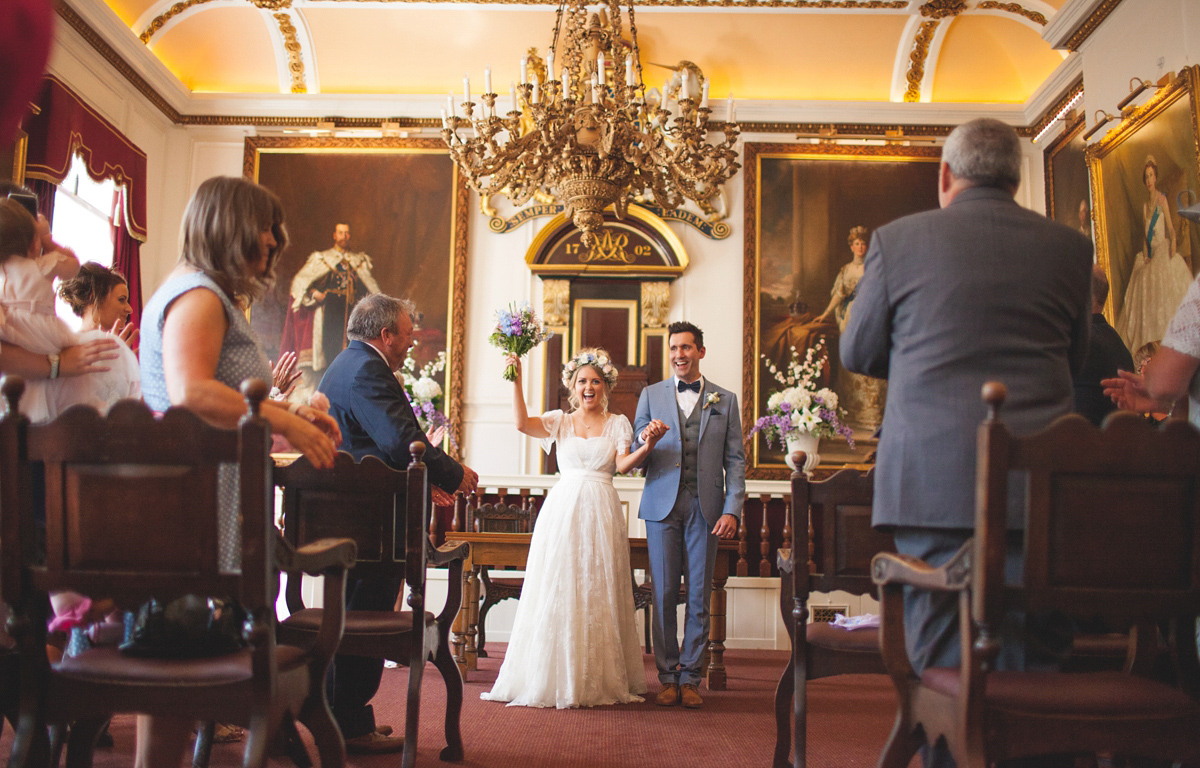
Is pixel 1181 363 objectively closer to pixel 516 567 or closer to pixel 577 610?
pixel 577 610

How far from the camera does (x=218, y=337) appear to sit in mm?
1939

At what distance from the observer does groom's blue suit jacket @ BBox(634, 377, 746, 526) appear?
4793mm

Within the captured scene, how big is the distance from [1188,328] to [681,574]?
2938 mm

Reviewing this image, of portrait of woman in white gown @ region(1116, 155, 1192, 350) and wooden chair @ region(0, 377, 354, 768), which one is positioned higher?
portrait of woman in white gown @ region(1116, 155, 1192, 350)

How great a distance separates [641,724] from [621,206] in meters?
2.94

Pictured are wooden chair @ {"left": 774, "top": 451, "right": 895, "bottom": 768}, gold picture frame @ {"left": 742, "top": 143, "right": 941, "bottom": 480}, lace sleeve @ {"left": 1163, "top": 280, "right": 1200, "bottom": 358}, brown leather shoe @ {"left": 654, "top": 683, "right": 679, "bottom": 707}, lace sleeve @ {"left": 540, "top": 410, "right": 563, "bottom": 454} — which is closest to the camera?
lace sleeve @ {"left": 1163, "top": 280, "right": 1200, "bottom": 358}

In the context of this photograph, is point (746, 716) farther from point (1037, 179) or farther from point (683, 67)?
point (1037, 179)

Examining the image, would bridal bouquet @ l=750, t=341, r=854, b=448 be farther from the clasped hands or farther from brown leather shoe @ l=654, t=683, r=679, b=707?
brown leather shoe @ l=654, t=683, r=679, b=707

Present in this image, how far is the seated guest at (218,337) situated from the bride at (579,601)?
2.40m

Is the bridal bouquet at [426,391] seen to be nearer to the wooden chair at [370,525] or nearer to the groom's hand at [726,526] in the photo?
the groom's hand at [726,526]

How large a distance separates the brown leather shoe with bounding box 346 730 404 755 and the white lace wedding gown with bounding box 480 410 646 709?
1.00 meters

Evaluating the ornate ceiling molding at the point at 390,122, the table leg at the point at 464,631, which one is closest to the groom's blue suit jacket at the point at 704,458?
the table leg at the point at 464,631

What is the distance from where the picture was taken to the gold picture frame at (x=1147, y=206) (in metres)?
5.27

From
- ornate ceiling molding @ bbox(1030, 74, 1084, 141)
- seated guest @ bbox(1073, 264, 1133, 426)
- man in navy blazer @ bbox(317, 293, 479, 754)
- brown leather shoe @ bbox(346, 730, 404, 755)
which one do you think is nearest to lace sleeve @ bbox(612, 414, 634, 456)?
man in navy blazer @ bbox(317, 293, 479, 754)
